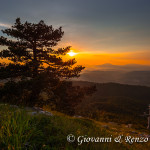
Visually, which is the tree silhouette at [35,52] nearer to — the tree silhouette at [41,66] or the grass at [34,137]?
the tree silhouette at [41,66]

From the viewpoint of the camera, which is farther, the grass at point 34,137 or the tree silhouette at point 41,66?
the tree silhouette at point 41,66

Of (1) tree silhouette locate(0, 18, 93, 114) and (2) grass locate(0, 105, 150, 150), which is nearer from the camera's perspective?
(2) grass locate(0, 105, 150, 150)

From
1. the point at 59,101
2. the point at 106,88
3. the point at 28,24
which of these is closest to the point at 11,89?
the point at 59,101

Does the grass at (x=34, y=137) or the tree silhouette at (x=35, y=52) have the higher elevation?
the tree silhouette at (x=35, y=52)

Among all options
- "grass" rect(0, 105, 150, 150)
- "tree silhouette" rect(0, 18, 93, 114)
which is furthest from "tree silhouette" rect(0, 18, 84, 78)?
"grass" rect(0, 105, 150, 150)

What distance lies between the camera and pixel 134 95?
168875 mm

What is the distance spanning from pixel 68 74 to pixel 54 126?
9.81 metres

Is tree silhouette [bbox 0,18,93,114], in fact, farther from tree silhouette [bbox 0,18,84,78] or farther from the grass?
the grass

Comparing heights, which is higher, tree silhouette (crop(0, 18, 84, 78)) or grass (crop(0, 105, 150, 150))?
tree silhouette (crop(0, 18, 84, 78))

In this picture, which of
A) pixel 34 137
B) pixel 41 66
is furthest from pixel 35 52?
pixel 34 137

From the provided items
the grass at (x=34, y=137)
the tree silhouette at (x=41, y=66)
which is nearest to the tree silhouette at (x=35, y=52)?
the tree silhouette at (x=41, y=66)

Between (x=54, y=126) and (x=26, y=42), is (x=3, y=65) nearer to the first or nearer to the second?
(x=26, y=42)

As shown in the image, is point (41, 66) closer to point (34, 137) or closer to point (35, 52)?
point (35, 52)

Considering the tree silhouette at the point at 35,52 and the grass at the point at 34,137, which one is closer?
the grass at the point at 34,137
